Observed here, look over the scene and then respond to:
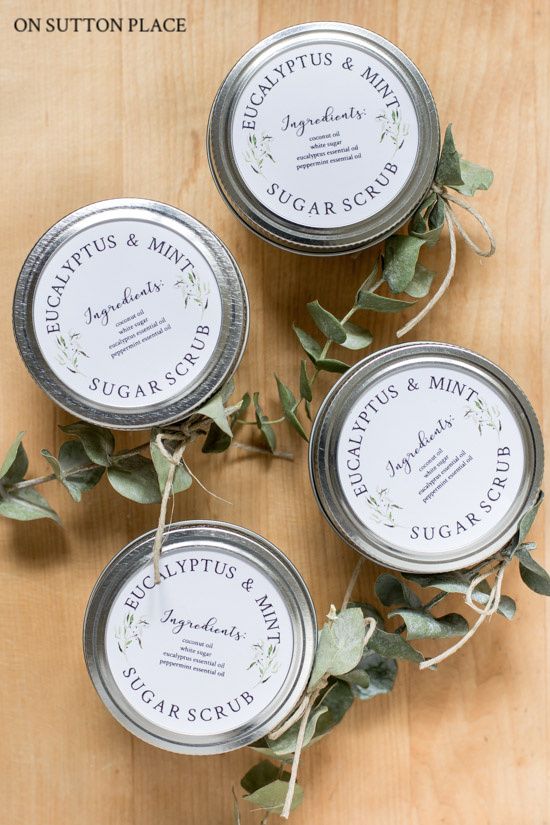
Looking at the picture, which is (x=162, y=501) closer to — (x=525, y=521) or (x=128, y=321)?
(x=128, y=321)

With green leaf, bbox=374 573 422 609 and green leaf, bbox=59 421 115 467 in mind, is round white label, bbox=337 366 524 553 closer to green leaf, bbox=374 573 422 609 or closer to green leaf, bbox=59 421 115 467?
green leaf, bbox=374 573 422 609

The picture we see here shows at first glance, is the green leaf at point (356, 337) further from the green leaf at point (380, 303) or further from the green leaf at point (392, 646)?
the green leaf at point (392, 646)

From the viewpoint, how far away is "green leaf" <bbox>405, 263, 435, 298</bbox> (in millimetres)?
626

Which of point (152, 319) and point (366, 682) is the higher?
point (152, 319)

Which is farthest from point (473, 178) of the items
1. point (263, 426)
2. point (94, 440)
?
point (94, 440)

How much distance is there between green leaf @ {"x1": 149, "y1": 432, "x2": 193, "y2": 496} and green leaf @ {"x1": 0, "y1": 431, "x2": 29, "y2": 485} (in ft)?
0.34

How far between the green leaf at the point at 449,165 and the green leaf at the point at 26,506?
0.40 metres

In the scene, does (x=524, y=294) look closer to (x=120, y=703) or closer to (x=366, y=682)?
(x=366, y=682)

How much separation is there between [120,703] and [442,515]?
279 mm

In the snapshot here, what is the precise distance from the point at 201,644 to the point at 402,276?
32cm

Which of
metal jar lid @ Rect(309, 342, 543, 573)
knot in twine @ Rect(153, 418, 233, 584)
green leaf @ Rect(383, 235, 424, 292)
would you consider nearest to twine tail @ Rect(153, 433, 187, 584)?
knot in twine @ Rect(153, 418, 233, 584)

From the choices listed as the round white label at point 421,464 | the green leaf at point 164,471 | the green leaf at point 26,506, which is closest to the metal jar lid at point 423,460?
the round white label at point 421,464

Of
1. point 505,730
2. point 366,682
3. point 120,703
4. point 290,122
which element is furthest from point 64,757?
point 290,122

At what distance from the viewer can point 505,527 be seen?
23.5 inches
